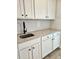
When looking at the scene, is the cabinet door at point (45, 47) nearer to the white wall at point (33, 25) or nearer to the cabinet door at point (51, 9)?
the white wall at point (33, 25)

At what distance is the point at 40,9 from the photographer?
3.17 metres

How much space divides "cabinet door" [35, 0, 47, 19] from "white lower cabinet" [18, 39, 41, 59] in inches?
33.1

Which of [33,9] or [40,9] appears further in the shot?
[40,9]

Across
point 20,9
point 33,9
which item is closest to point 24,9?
point 20,9

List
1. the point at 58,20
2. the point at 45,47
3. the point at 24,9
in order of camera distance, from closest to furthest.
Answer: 1. the point at 24,9
2. the point at 45,47
3. the point at 58,20

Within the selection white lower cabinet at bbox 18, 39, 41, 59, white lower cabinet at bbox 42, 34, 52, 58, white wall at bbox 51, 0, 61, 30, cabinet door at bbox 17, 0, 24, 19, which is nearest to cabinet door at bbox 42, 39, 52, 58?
white lower cabinet at bbox 42, 34, 52, 58

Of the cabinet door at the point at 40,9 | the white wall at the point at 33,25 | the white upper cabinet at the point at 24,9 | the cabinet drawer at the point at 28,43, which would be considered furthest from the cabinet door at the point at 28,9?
the cabinet drawer at the point at 28,43

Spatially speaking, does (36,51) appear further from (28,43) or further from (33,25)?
(33,25)

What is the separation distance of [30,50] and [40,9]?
1.40 m

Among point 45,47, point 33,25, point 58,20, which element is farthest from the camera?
point 58,20
